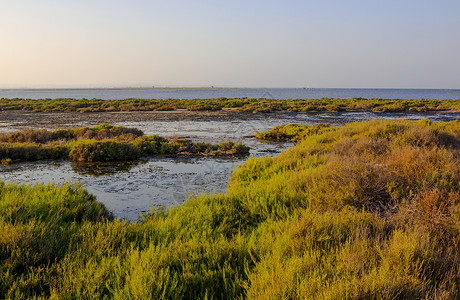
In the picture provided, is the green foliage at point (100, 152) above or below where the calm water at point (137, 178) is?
→ above

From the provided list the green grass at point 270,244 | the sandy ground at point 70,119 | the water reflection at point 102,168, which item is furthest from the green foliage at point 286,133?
the green grass at point 270,244

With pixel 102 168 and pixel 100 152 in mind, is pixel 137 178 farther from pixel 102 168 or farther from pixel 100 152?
pixel 100 152

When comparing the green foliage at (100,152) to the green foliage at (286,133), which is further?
the green foliage at (286,133)

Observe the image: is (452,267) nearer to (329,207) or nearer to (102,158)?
(329,207)

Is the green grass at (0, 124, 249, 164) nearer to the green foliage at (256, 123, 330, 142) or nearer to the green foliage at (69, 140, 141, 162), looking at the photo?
the green foliage at (69, 140, 141, 162)

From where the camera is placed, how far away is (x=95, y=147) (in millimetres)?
14422

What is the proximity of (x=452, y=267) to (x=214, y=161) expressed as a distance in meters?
11.6

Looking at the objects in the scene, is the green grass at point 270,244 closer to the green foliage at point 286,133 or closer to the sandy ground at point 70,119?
the green foliage at point 286,133

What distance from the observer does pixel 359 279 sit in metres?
2.94

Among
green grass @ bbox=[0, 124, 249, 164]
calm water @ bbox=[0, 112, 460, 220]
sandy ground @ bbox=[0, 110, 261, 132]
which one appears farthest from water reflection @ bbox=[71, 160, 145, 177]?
sandy ground @ bbox=[0, 110, 261, 132]

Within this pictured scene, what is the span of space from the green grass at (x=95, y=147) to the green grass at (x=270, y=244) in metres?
7.67

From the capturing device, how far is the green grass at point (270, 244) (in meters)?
3.04

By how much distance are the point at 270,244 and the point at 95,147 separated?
12556 mm

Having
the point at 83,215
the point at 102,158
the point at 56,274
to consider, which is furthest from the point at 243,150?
the point at 56,274
